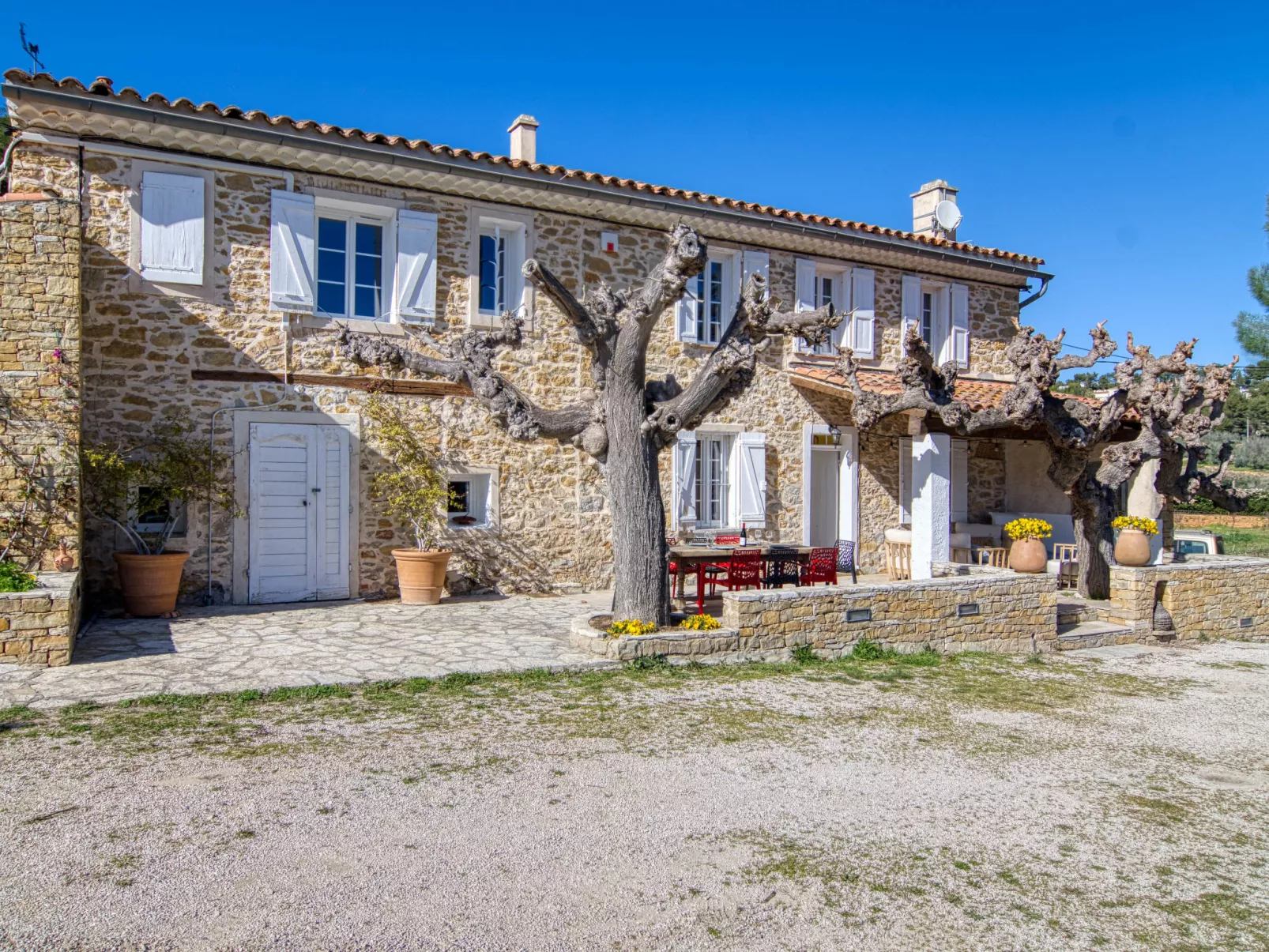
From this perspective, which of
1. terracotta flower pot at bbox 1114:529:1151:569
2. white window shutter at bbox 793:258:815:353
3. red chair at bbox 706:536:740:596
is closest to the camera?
red chair at bbox 706:536:740:596

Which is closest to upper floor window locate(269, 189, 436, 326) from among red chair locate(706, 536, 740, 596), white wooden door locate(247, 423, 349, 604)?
white wooden door locate(247, 423, 349, 604)

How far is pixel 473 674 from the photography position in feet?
23.1

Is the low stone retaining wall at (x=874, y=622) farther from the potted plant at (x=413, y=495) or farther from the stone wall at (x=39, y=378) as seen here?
the stone wall at (x=39, y=378)

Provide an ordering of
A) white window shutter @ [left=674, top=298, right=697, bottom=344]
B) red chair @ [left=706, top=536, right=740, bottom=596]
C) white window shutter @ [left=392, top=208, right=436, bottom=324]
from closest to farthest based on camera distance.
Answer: red chair @ [left=706, top=536, right=740, bottom=596]
white window shutter @ [left=392, top=208, right=436, bottom=324]
white window shutter @ [left=674, top=298, right=697, bottom=344]

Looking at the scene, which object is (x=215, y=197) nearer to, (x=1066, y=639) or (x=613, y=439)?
(x=613, y=439)

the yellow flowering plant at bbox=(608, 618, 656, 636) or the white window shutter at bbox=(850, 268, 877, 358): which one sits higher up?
the white window shutter at bbox=(850, 268, 877, 358)

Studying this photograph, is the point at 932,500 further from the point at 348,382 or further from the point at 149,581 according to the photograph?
the point at 149,581

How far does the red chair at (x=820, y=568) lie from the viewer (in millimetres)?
10109

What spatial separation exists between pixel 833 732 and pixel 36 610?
5.69 m

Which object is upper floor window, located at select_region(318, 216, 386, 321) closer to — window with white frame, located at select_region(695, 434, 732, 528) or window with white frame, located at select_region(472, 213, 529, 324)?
window with white frame, located at select_region(472, 213, 529, 324)

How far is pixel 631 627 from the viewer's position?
792cm

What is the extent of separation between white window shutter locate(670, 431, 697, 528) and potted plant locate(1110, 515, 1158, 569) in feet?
17.1

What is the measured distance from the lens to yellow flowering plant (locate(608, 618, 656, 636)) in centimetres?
788

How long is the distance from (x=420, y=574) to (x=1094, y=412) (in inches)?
308
